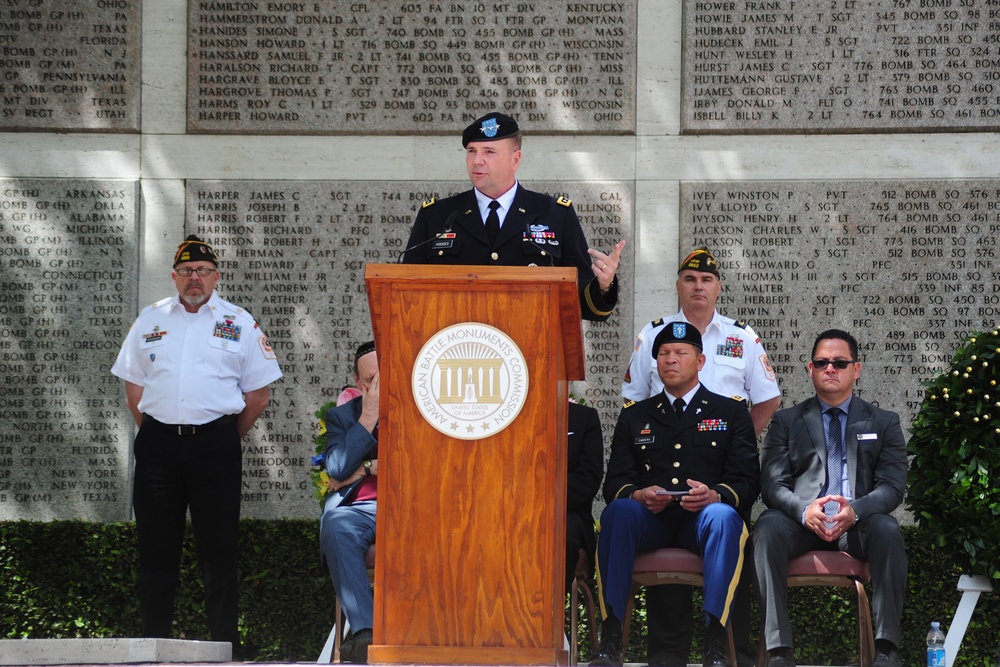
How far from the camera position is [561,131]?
826 centimetres

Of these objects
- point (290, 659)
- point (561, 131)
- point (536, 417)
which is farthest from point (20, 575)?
point (536, 417)

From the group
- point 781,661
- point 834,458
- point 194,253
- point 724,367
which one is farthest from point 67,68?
point 781,661

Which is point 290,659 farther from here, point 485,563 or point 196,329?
point 485,563

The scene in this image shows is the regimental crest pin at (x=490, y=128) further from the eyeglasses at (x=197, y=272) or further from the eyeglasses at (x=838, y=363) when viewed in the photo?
the eyeglasses at (x=197, y=272)

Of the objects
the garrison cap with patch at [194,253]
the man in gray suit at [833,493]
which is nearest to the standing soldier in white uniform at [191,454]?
the garrison cap with patch at [194,253]

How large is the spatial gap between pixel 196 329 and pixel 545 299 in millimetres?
3448

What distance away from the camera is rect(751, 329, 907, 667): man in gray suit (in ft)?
18.0

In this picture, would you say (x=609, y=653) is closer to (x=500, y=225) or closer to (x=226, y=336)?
(x=500, y=225)

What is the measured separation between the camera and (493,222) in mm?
5043

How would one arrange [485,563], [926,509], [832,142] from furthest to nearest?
[832,142] < [926,509] < [485,563]

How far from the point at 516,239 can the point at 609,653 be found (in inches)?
69.4

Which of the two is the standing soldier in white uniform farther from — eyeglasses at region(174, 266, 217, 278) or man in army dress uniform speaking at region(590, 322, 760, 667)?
man in army dress uniform speaking at region(590, 322, 760, 667)

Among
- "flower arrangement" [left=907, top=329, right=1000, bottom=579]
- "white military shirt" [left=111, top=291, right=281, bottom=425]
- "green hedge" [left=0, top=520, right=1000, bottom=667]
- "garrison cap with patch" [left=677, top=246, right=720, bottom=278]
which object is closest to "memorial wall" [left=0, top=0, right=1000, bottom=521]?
"green hedge" [left=0, top=520, right=1000, bottom=667]

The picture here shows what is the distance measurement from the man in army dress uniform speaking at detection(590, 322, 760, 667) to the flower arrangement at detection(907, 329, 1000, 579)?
86 centimetres
